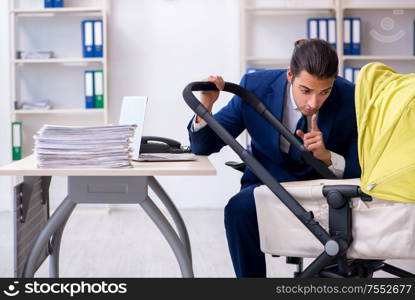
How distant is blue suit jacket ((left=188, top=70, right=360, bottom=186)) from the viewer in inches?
78.0

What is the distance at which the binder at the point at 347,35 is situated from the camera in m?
4.34

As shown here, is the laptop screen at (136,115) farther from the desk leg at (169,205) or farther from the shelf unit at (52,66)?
the shelf unit at (52,66)

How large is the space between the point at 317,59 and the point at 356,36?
8.94ft

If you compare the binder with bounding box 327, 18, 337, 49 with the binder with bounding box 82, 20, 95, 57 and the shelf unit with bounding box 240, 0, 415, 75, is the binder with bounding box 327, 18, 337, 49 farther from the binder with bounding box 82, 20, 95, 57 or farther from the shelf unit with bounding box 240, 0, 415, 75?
the binder with bounding box 82, 20, 95, 57

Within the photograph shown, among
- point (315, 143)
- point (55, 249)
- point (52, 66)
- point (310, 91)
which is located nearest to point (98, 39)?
point (52, 66)

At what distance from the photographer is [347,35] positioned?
4.36 metres

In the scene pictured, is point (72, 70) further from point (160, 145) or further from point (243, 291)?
point (243, 291)

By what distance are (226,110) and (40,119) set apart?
2743 millimetres

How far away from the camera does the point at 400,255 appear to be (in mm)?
1496

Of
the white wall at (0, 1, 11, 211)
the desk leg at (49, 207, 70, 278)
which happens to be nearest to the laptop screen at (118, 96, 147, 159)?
the desk leg at (49, 207, 70, 278)

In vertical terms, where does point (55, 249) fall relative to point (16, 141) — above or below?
below

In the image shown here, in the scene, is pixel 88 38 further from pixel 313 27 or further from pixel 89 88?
pixel 313 27

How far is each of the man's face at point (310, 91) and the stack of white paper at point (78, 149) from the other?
0.59 m

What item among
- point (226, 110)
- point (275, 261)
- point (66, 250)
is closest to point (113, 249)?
point (66, 250)
